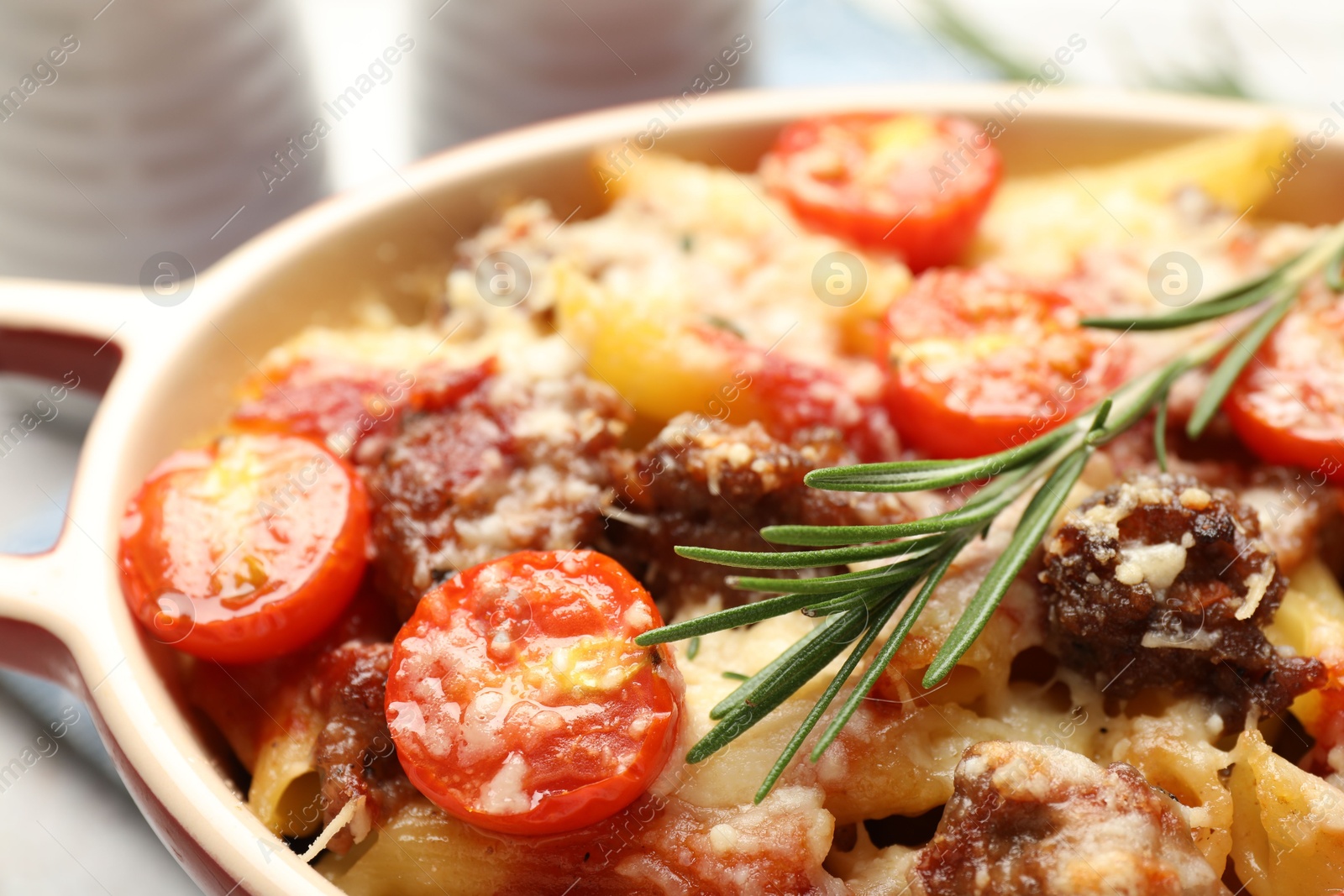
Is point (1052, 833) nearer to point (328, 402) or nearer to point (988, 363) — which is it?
point (988, 363)

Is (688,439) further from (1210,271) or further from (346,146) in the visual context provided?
(346,146)

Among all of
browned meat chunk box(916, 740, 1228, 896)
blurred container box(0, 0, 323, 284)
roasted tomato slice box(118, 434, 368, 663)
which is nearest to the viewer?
browned meat chunk box(916, 740, 1228, 896)

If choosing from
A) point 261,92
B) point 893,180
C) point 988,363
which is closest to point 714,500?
point 988,363

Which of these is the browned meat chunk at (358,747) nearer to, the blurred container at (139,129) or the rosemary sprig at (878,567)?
the rosemary sprig at (878,567)

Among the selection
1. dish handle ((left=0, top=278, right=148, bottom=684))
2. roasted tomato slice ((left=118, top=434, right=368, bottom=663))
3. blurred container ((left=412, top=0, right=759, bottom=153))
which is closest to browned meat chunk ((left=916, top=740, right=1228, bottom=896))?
roasted tomato slice ((left=118, top=434, right=368, bottom=663))

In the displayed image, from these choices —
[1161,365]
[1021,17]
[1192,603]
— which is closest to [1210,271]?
[1161,365]

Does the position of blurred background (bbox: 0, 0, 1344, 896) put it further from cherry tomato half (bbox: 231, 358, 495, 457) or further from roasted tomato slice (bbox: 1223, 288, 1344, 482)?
roasted tomato slice (bbox: 1223, 288, 1344, 482)

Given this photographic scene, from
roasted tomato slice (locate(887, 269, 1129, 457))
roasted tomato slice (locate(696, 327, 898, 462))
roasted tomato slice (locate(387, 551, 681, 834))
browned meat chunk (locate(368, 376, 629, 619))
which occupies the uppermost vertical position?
roasted tomato slice (locate(887, 269, 1129, 457))
